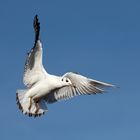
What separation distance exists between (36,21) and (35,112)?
2804 millimetres

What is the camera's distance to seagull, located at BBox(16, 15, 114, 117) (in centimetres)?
3916

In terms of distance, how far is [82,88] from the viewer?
1571 inches

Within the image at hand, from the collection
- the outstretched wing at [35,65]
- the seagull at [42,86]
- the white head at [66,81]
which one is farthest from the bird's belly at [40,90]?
the white head at [66,81]

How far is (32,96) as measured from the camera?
3944 cm

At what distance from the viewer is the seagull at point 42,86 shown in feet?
128

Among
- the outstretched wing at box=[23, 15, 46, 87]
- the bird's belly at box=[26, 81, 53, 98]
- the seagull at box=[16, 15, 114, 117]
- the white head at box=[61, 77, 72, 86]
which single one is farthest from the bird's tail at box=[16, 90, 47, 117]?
the white head at box=[61, 77, 72, 86]

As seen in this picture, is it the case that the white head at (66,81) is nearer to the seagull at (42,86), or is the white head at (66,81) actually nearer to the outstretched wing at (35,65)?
the seagull at (42,86)

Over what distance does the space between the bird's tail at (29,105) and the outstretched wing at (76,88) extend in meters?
0.34

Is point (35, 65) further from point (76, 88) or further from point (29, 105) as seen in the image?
point (76, 88)

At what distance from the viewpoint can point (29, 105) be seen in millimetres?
39688

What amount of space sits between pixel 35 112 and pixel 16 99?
0.70m

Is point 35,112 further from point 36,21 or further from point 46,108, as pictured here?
point 36,21

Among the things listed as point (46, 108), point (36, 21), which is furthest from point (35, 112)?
point (36, 21)

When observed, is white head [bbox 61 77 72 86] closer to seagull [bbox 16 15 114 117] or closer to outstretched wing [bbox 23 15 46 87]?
seagull [bbox 16 15 114 117]
